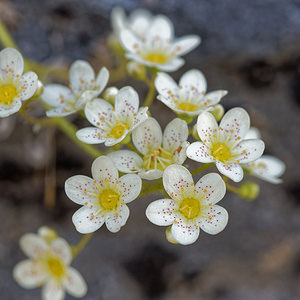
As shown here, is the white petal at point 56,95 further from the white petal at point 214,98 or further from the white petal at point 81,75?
the white petal at point 214,98

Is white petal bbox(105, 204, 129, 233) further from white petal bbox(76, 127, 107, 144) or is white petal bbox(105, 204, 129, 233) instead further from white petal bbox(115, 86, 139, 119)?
white petal bbox(115, 86, 139, 119)

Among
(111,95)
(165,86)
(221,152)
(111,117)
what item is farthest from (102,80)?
(221,152)

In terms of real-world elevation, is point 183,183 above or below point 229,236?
above

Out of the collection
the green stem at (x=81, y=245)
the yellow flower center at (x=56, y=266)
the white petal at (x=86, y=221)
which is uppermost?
the white petal at (x=86, y=221)

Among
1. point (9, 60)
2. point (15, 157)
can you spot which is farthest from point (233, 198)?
point (9, 60)

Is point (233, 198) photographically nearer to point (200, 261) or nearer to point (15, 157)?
point (200, 261)

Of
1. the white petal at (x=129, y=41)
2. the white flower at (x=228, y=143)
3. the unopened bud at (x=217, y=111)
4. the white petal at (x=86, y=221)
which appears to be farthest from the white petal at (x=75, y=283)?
the white petal at (x=129, y=41)
